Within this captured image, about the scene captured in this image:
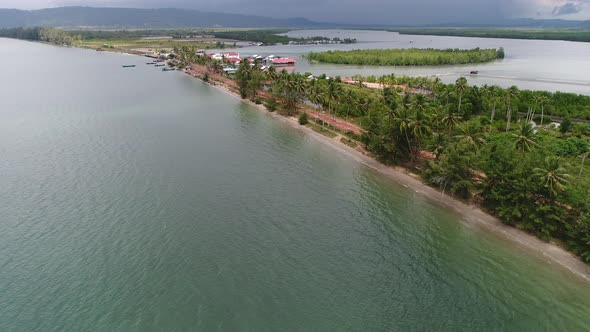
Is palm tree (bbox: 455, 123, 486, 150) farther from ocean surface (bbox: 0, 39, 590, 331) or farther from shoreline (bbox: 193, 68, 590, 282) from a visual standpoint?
ocean surface (bbox: 0, 39, 590, 331)

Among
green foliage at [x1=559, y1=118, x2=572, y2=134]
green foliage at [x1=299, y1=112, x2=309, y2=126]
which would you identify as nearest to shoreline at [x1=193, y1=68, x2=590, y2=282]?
green foliage at [x1=299, y1=112, x2=309, y2=126]

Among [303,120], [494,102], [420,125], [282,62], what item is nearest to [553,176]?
[420,125]

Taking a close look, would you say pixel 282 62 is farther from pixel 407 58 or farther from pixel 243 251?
pixel 243 251

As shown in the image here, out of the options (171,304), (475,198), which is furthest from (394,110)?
(171,304)

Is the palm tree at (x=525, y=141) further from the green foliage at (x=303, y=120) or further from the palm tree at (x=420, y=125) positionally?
the green foliage at (x=303, y=120)

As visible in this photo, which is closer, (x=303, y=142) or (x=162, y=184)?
(x=162, y=184)

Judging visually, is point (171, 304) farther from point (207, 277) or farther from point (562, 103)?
point (562, 103)
